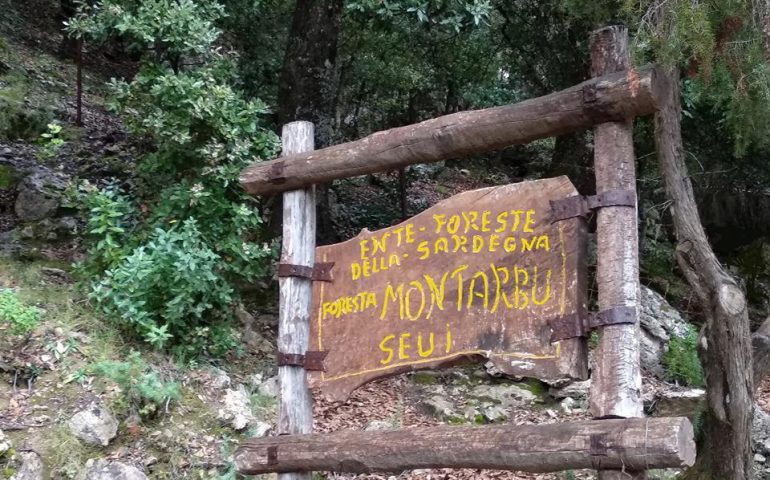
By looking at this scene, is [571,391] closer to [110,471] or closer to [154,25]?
[110,471]

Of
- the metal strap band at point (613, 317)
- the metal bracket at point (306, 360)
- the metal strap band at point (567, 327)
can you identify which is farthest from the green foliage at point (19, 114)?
A: the metal strap band at point (613, 317)

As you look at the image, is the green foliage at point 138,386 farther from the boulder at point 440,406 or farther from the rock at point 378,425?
the boulder at point 440,406

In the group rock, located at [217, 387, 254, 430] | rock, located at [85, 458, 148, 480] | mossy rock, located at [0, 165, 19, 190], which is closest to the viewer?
rock, located at [85, 458, 148, 480]

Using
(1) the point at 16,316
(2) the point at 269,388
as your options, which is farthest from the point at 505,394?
(1) the point at 16,316

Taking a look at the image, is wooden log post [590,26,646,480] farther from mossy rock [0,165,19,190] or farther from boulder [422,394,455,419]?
mossy rock [0,165,19,190]

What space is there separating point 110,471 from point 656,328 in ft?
19.5

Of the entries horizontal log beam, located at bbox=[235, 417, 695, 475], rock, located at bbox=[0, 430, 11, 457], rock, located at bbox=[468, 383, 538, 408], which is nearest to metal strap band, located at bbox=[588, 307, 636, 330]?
horizontal log beam, located at bbox=[235, 417, 695, 475]

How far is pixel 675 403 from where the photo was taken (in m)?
6.60

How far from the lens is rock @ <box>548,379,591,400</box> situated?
6.92m

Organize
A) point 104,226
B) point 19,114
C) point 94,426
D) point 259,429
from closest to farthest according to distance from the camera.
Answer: point 94,426, point 259,429, point 104,226, point 19,114

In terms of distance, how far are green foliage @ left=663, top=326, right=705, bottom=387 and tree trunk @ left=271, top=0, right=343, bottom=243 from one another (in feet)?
13.8

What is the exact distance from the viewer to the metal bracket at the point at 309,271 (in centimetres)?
387

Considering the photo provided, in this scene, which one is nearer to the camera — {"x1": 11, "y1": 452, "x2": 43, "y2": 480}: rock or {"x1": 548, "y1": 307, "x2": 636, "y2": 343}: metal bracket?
{"x1": 548, "y1": 307, "x2": 636, "y2": 343}: metal bracket

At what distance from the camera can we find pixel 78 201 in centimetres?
627
